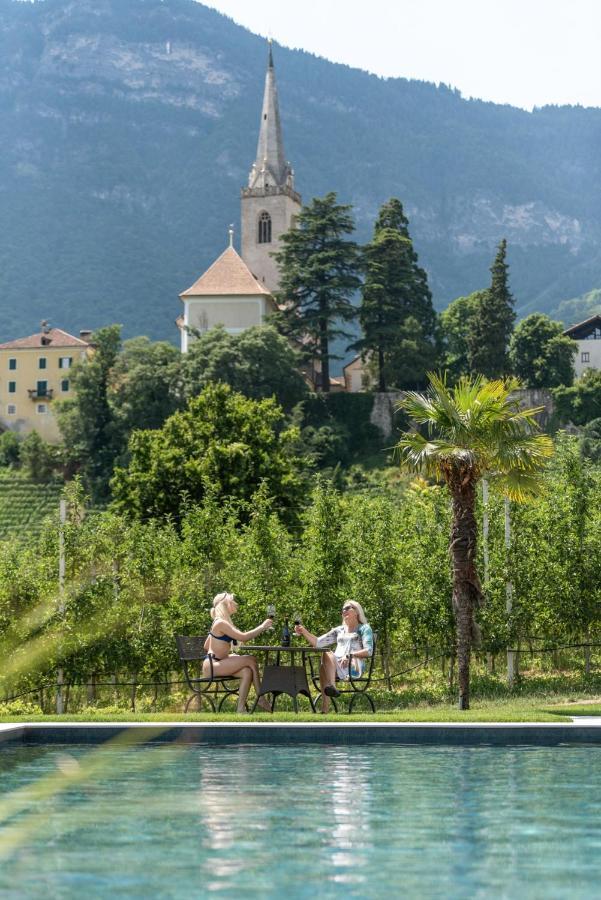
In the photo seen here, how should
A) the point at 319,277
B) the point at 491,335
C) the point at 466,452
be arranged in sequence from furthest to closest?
1. the point at 319,277
2. the point at 491,335
3. the point at 466,452

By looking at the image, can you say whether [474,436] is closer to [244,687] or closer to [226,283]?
[244,687]

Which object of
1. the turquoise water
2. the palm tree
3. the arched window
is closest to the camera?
the turquoise water

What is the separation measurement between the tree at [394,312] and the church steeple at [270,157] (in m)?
30.7

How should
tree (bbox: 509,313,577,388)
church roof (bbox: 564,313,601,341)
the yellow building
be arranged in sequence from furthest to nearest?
the yellow building, church roof (bbox: 564,313,601,341), tree (bbox: 509,313,577,388)

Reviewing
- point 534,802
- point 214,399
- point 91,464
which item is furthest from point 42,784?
point 91,464

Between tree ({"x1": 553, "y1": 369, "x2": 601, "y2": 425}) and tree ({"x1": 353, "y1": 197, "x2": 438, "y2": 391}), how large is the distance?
8.18 m

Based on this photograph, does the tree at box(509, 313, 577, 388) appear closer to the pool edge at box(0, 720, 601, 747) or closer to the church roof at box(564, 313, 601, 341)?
the church roof at box(564, 313, 601, 341)

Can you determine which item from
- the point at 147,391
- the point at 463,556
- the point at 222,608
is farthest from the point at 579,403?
the point at 222,608

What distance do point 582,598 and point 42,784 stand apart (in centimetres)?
1117

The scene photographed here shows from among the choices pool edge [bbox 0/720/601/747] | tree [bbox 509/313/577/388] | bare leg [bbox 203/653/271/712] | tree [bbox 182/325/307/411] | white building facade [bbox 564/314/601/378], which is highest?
white building facade [bbox 564/314/601/378]

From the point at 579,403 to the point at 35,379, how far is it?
43.2 meters

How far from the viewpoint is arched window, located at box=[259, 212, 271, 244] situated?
384 feet

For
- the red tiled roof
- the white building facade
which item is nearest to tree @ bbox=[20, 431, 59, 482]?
the red tiled roof

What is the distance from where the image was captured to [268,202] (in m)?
118
